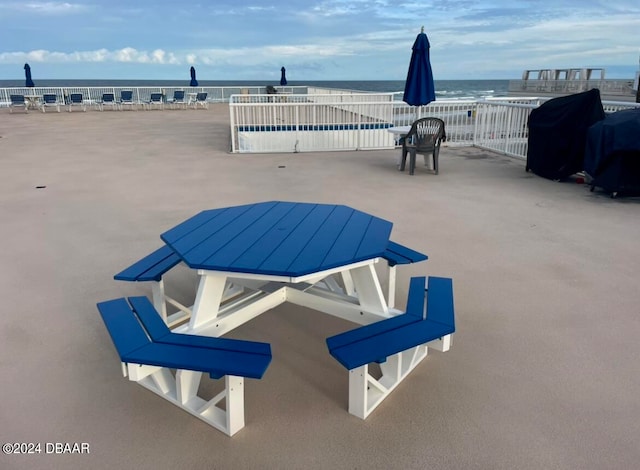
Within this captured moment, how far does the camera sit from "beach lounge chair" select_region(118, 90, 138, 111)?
20.8 metres

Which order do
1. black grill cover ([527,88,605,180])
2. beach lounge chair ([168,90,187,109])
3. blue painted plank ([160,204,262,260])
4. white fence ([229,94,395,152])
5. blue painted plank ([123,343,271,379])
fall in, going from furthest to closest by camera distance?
beach lounge chair ([168,90,187,109])
white fence ([229,94,395,152])
black grill cover ([527,88,605,180])
blue painted plank ([160,204,262,260])
blue painted plank ([123,343,271,379])

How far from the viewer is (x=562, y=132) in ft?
21.7

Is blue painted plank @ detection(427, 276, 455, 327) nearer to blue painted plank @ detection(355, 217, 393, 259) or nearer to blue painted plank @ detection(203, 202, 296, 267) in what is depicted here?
blue painted plank @ detection(355, 217, 393, 259)

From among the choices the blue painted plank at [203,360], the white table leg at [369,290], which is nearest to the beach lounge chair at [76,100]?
the white table leg at [369,290]

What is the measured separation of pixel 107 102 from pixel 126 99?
83 cm

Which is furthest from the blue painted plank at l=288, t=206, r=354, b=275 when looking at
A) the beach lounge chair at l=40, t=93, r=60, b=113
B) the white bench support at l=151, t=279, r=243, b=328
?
the beach lounge chair at l=40, t=93, r=60, b=113

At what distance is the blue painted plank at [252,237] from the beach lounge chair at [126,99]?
2053 centimetres

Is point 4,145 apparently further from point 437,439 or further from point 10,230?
point 437,439

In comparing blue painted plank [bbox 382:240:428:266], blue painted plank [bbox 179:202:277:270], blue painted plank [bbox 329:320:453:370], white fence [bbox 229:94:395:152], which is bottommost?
blue painted plank [bbox 329:320:453:370]

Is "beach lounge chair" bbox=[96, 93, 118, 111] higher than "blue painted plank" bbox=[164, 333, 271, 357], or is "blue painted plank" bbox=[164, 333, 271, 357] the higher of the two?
"beach lounge chair" bbox=[96, 93, 118, 111]

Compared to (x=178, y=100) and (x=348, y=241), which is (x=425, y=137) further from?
(x=178, y=100)

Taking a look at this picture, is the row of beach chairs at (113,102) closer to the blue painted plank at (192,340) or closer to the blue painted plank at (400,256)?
the blue painted plank at (400,256)

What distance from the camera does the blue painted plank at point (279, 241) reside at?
2.07m

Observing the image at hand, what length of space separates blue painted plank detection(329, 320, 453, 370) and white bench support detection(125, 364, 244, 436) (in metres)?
0.45
